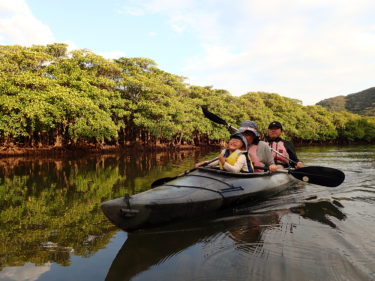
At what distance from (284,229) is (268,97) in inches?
1778

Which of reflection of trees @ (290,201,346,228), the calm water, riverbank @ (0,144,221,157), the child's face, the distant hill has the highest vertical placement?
the distant hill

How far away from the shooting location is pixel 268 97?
47.1 metres

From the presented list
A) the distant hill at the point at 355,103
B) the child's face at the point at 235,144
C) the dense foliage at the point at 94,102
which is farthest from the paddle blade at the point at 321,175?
the distant hill at the point at 355,103

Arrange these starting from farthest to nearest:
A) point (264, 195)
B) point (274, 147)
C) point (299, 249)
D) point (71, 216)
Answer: point (274, 147), point (264, 195), point (71, 216), point (299, 249)

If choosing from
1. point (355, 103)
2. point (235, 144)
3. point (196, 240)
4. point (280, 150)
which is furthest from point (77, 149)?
point (355, 103)

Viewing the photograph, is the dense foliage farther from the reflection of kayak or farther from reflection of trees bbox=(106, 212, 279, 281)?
reflection of trees bbox=(106, 212, 279, 281)

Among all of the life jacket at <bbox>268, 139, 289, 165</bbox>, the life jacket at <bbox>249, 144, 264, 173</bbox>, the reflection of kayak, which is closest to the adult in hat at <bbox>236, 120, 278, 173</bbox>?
the life jacket at <bbox>249, 144, 264, 173</bbox>

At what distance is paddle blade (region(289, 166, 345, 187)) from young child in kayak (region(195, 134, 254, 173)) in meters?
1.71

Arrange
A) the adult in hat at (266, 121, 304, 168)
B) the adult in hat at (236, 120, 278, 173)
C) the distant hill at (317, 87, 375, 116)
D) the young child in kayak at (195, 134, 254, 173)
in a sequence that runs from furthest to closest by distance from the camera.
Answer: the distant hill at (317, 87, 375, 116) < the adult in hat at (266, 121, 304, 168) < the adult in hat at (236, 120, 278, 173) < the young child in kayak at (195, 134, 254, 173)

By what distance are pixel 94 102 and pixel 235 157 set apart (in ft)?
56.9

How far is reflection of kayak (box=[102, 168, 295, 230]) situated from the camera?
3.57m

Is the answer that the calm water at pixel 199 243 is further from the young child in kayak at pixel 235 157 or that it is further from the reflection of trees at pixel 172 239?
the young child in kayak at pixel 235 157

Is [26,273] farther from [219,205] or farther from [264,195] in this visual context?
[264,195]

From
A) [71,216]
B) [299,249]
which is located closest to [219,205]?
[299,249]
